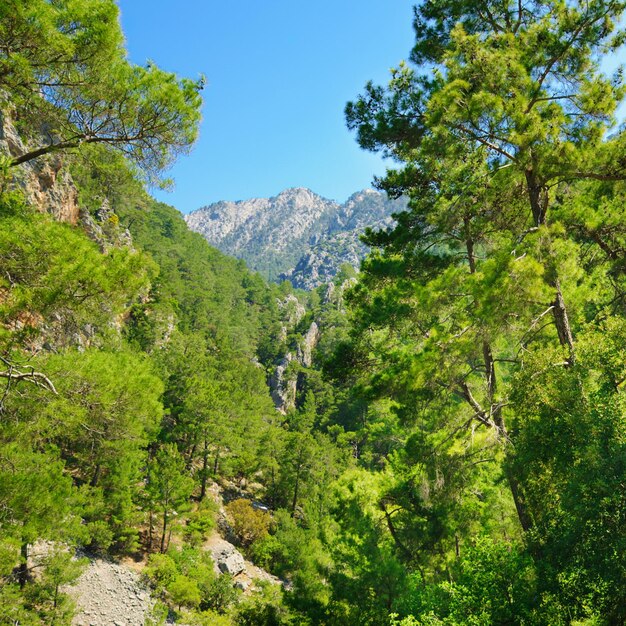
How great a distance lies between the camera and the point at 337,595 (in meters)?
10.3

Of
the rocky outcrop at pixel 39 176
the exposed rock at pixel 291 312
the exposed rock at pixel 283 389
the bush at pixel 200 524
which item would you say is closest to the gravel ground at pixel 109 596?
the bush at pixel 200 524

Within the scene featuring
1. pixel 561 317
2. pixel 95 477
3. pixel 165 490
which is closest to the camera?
pixel 561 317

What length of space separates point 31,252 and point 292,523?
2728 centimetres

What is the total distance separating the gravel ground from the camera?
17594mm

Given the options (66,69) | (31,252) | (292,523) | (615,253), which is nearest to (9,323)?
(31,252)

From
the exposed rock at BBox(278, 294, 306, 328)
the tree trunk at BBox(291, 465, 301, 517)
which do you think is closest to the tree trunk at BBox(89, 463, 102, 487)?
the tree trunk at BBox(291, 465, 301, 517)

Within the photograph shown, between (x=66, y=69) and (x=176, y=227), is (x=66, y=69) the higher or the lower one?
the lower one

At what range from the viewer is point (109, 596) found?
18.6 meters

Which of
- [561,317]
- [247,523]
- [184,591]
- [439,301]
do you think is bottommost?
[184,591]

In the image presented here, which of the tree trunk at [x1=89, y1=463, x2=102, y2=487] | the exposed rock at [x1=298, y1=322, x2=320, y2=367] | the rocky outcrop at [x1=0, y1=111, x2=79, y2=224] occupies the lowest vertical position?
the tree trunk at [x1=89, y1=463, x2=102, y2=487]

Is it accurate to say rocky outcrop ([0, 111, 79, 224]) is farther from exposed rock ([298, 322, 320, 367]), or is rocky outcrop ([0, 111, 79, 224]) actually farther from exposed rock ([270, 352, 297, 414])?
exposed rock ([298, 322, 320, 367])

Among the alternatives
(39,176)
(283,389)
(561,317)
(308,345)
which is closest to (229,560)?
(39,176)

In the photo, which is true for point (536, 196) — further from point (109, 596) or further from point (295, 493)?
point (295, 493)

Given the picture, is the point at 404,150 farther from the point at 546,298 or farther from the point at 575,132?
the point at 546,298
